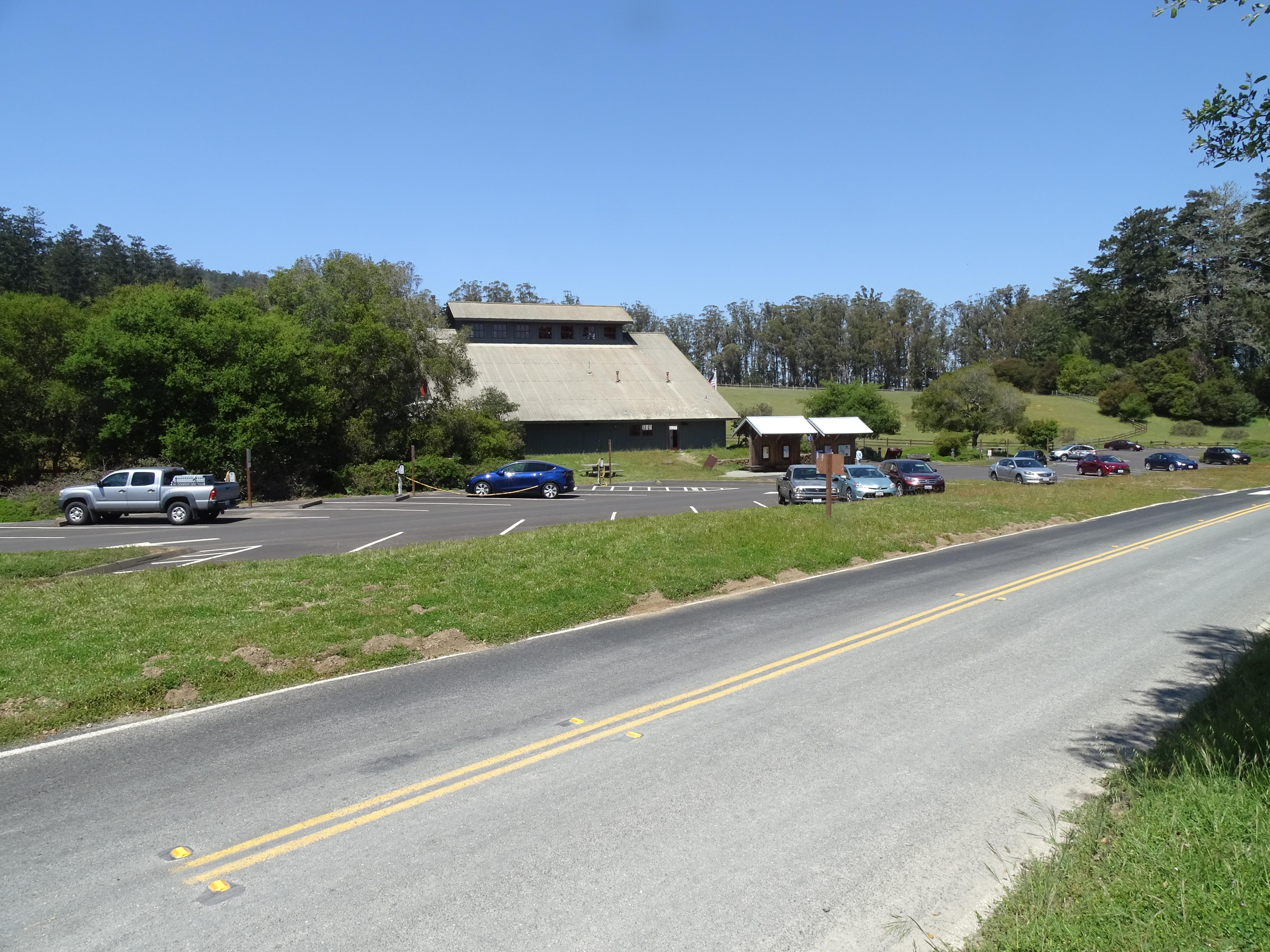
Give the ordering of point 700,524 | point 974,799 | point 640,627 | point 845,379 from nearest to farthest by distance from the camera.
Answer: point 974,799, point 640,627, point 700,524, point 845,379

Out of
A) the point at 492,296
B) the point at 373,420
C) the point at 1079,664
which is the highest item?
the point at 492,296

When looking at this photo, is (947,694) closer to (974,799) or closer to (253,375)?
(974,799)

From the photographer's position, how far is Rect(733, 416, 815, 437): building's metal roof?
58344 millimetres

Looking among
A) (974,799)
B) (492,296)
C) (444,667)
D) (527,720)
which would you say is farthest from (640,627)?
(492,296)

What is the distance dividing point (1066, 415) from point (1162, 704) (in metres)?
101

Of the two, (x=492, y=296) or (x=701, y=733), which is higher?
(x=492, y=296)

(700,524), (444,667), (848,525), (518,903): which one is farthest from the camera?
(848,525)

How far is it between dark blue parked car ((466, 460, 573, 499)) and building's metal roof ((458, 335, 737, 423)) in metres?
20.5

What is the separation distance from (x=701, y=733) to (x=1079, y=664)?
5364mm

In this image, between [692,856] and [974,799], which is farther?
[974,799]

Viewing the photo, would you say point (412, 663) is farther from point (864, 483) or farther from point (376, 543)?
point (864, 483)

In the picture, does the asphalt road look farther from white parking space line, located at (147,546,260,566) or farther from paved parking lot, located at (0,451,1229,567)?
paved parking lot, located at (0,451,1229,567)

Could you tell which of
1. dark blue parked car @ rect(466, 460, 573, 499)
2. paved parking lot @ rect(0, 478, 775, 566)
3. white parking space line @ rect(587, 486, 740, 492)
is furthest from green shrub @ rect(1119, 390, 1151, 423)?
dark blue parked car @ rect(466, 460, 573, 499)

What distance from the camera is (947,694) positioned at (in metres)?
9.23
